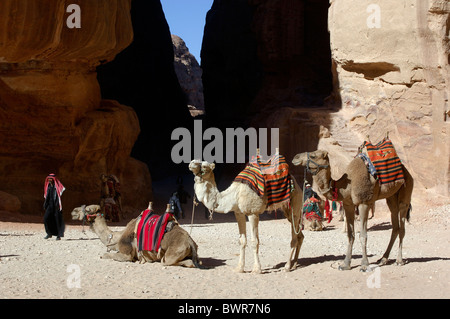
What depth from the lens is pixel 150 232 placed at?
8.34 metres

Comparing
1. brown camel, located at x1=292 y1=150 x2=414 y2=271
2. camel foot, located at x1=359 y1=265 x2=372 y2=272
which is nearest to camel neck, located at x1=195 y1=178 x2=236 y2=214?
brown camel, located at x1=292 y1=150 x2=414 y2=271

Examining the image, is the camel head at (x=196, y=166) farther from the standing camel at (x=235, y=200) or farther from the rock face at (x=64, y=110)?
the rock face at (x=64, y=110)

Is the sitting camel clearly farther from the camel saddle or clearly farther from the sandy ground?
the camel saddle

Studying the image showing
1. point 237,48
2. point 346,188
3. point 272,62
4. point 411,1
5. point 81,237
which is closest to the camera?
point 346,188

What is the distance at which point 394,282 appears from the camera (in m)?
7.25

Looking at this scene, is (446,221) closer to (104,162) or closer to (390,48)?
(390,48)

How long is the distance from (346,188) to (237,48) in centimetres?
2236

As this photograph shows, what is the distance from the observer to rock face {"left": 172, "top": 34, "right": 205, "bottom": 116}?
45688mm

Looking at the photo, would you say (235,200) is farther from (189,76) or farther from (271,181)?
(189,76)

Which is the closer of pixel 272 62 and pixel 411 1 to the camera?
pixel 411 1

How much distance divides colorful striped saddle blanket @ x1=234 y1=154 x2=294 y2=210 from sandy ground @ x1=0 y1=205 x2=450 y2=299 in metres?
1.11

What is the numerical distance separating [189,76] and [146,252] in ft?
128

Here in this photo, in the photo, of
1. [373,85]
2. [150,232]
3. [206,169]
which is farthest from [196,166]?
[373,85]

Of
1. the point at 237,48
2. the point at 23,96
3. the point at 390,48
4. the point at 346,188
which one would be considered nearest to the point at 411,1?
the point at 390,48
